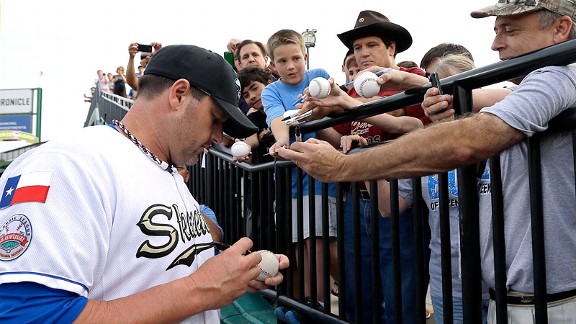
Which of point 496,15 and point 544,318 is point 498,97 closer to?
point 496,15

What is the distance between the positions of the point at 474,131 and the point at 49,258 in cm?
141

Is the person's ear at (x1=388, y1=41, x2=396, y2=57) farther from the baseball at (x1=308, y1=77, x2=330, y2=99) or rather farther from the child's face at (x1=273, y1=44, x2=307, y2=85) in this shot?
the baseball at (x1=308, y1=77, x2=330, y2=99)

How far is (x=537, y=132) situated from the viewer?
6.15 ft

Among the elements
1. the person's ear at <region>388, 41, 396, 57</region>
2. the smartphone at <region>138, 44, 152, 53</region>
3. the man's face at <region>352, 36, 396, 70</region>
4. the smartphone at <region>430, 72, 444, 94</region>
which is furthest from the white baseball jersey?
the smartphone at <region>138, 44, 152, 53</region>

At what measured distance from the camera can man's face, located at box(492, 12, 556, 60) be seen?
2.19 metres

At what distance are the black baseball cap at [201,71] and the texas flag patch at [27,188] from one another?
2.15 ft

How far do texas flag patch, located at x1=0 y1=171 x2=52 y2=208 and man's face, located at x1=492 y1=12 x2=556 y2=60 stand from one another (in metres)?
1.85

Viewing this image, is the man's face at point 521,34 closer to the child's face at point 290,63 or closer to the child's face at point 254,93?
the child's face at point 290,63

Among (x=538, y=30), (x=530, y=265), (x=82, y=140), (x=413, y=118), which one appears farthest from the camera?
(x=413, y=118)

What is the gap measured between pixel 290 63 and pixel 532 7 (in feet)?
8.43

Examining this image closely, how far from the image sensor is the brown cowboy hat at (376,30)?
3.98 m

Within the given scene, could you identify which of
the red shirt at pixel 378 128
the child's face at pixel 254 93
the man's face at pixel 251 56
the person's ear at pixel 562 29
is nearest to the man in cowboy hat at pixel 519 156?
the person's ear at pixel 562 29

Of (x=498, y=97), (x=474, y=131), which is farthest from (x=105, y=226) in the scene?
(x=498, y=97)

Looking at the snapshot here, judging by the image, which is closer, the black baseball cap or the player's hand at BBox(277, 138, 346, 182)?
the black baseball cap
